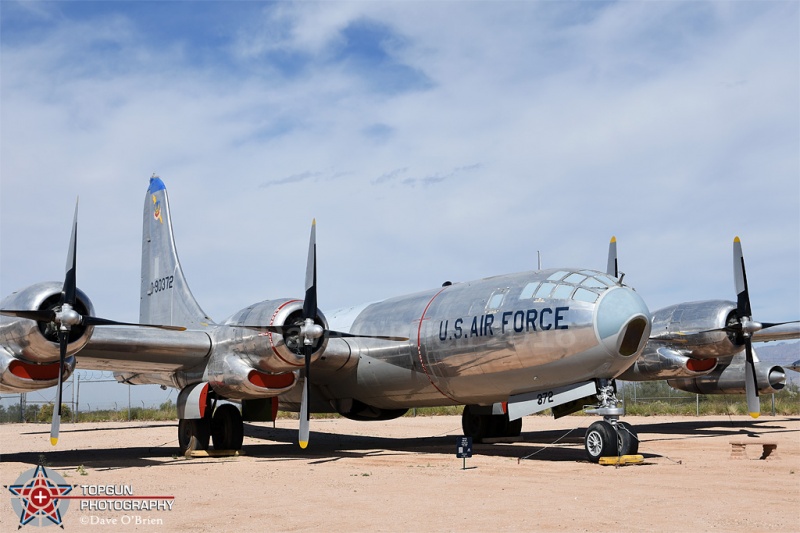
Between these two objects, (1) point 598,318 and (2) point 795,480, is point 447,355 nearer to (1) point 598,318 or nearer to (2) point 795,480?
(1) point 598,318

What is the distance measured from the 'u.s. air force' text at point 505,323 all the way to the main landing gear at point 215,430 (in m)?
4.96

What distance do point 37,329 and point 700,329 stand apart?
52.6 feet

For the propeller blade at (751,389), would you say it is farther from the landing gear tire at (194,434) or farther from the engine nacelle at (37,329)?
the engine nacelle at (37,329)

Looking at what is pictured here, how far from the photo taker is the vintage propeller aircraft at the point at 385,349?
46.0 feet

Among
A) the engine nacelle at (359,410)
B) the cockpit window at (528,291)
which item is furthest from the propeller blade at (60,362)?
the cockpit window at (528,291)

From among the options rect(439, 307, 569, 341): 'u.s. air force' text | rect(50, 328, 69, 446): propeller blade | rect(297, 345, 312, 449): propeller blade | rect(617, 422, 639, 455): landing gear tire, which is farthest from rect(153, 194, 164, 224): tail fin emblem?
rect(617, 422, 639, 455): landing gear tire

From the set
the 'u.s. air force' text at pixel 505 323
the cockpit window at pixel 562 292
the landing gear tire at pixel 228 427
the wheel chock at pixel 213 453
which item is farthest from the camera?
the landing gear tire at pixel 228 427

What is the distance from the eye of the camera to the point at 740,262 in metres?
20.0

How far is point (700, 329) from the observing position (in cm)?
2144

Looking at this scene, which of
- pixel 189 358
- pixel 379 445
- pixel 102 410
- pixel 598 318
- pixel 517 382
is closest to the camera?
pixel 598 318

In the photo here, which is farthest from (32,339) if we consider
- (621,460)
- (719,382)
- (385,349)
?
(719,382)

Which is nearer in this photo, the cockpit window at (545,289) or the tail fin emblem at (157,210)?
the cockpit window at (545,289)

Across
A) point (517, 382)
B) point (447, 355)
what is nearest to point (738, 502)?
point (517, 382)

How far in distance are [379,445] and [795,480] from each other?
423 inches
